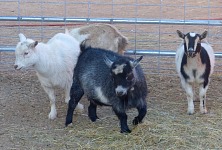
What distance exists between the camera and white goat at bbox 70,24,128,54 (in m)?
9.05

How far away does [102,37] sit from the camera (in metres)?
9.05

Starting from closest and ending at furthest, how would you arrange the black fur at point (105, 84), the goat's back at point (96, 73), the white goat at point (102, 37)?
the black fur at point (105, 84), the goat's back at point (96, 73), the white goat at point (102, 37)

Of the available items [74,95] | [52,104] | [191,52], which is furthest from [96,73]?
[191,52]

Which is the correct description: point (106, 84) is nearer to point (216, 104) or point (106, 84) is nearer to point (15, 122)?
point (15, 122)

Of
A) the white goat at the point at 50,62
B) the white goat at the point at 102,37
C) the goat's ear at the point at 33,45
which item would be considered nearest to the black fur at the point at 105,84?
the white goat at the point at 50,62

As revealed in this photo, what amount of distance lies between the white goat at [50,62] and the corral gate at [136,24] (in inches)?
55.6

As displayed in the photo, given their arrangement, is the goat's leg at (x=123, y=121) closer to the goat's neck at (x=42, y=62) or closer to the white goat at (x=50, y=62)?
the white goat at (x=50, y=62)

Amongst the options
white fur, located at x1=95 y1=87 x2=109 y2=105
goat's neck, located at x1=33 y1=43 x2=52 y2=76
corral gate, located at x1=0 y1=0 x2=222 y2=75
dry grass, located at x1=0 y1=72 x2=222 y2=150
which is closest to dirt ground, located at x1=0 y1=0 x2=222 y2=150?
dry grass, located at x1=0 y1=72 x2=222 y2=150

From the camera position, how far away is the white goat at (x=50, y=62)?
308 inches

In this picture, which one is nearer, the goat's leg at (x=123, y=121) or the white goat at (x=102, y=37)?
the goat's leg at (x=123, y=121)

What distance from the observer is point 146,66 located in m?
10.5

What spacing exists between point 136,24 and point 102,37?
2.29 meters


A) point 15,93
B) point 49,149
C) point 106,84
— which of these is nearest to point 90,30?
point 15,93

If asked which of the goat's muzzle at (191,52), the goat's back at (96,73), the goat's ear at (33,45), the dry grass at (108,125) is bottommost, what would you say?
the dry grass at (108,125)
